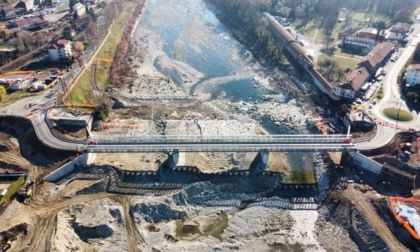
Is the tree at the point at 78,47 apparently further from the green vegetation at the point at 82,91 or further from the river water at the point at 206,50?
the river water at the point at 206,50

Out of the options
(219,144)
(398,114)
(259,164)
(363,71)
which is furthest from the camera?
(363,71)

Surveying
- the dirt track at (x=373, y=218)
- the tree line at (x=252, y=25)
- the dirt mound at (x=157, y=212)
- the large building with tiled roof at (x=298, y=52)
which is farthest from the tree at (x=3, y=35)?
the dirt track at (x=373, y=218)

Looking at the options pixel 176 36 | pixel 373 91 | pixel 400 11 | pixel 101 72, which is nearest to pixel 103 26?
pixel 176 36

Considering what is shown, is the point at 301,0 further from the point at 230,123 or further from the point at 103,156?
the point at 103,156

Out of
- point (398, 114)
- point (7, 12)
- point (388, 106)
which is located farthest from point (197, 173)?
point (7, 12)

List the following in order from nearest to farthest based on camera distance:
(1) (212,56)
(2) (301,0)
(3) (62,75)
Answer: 1. (3) (62,75)
2. (1) (212,56)
3. (2) (301,0)

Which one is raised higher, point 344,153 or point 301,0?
point 301,0

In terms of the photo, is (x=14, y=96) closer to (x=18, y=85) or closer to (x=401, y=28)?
(x=18, y=85)
